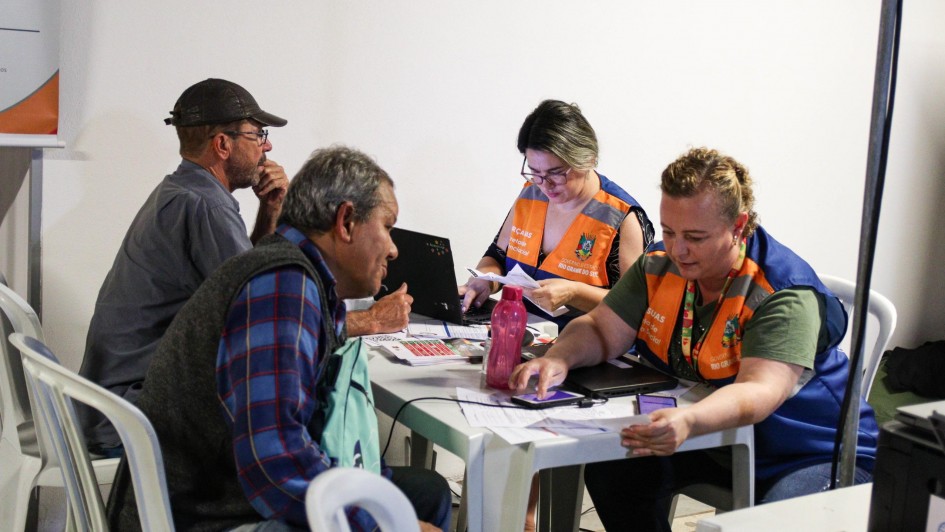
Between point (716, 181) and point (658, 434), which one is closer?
point (658, 434)

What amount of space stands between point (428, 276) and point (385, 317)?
250 mm

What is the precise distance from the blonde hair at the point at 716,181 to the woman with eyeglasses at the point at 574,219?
719mm

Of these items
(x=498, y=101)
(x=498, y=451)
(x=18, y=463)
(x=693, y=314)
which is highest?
(x=498, y=101)

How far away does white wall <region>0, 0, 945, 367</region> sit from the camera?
2.88 m

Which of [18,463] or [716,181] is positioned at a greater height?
[716,181]

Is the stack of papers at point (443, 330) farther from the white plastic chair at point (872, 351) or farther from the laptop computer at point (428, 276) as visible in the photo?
the white plastic chair at point (872, 351)

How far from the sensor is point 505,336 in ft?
6.66

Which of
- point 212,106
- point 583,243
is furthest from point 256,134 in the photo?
point 583,243

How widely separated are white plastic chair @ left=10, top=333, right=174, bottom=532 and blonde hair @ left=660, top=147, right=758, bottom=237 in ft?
3.96

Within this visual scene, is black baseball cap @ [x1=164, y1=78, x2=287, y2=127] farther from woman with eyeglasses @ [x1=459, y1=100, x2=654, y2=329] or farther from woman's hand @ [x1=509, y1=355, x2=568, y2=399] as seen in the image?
woman's hand @ [x1=509, y1=355, x2=568, y2=399]

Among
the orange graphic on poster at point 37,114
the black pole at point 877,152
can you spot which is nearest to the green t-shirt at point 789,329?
the black pole at point 877,152

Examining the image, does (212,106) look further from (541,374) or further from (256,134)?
(541,374)

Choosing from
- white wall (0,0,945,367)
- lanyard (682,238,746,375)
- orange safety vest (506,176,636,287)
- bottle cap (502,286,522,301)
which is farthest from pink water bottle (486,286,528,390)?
white wall (0,0,945,367)

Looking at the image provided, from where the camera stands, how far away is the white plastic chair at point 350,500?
0.90 metres
